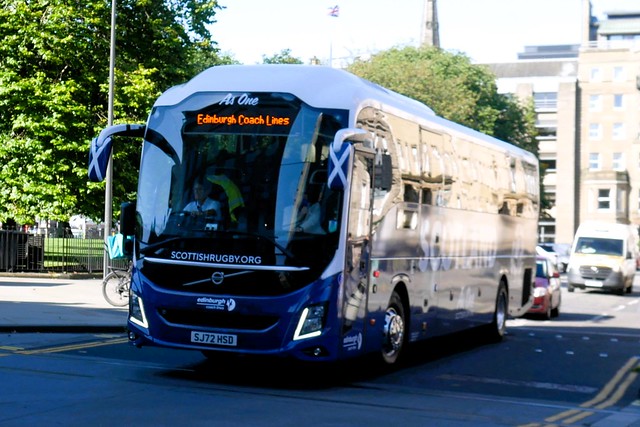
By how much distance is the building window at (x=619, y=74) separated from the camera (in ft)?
389

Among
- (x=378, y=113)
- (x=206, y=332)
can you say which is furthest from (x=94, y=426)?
(x=378, y=113)

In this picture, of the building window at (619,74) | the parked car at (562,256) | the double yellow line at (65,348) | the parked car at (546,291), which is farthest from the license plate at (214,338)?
the building window at (619,74)

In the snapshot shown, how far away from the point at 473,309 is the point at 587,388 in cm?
452

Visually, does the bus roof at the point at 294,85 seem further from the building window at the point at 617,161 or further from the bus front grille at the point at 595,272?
the building window at the point at 617,161

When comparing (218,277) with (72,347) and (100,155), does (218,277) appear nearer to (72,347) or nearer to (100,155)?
(100,155)

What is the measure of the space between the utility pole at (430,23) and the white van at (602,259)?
3709 inches

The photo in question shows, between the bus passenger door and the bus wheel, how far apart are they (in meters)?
1.02

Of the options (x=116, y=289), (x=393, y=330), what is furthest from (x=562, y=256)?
(x=393, y=330)

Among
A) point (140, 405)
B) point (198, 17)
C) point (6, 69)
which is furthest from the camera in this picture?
point (198, 17)

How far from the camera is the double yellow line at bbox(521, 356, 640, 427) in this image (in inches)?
441

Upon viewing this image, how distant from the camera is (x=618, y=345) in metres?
21.4

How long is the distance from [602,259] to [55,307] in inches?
1088

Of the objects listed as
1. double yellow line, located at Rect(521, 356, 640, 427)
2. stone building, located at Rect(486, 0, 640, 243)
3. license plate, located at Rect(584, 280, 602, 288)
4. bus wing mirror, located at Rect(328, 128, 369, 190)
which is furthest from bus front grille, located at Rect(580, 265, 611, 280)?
stone building, located at Rect(486, 0, 640, 243)

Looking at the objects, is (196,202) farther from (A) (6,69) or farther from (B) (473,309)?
(A) (6,69)
